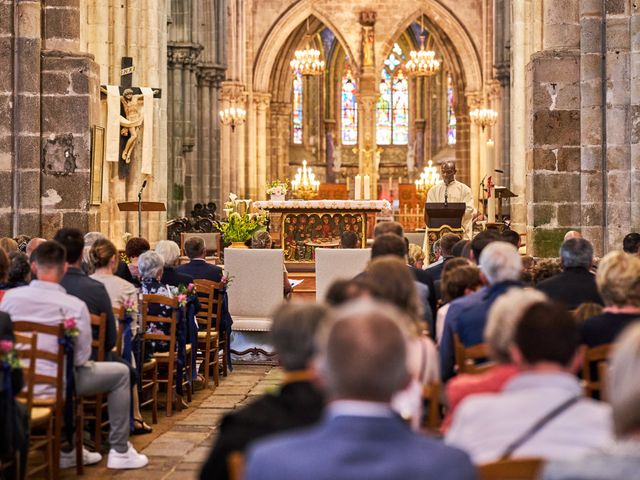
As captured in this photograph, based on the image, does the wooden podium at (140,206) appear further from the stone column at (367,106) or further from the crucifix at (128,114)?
the stone column at (367,106)

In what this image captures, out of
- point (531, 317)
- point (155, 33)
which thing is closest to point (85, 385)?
point (531, 317)

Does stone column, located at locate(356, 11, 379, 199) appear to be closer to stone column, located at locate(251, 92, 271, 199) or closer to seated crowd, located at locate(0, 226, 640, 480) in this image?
stone column, located at locate(251, 92, 271, 199)

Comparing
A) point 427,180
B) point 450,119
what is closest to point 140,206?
point 427,180

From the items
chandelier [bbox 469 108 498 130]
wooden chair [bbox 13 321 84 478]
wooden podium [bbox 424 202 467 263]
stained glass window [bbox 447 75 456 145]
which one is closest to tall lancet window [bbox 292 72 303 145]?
stained glass window [bbox 447 75 456 145]

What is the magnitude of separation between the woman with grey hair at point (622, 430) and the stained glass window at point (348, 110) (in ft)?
141

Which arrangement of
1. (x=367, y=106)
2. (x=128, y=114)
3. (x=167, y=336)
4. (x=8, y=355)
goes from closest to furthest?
1. (x=8, y=355)
2. (x=167, y=336)
3. (x=128, y=114)
4. (x=367, y=106)

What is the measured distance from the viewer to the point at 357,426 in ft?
9.02

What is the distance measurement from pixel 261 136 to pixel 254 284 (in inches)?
985

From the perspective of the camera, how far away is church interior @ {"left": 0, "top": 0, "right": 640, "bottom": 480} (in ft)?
12.1

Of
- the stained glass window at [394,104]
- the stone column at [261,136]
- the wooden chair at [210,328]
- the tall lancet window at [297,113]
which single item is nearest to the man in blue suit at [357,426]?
the wooden chair at [210,328]

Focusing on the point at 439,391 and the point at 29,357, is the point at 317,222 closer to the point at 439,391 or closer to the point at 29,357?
the point at 29,357

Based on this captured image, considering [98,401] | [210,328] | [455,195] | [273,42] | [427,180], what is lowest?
[98,401]

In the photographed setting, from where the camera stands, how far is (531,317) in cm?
360

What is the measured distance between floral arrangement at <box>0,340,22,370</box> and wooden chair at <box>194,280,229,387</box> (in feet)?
16.9
